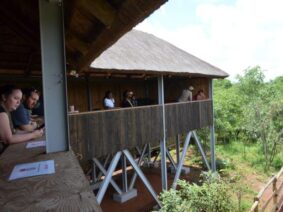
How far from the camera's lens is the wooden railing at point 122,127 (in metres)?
6.91

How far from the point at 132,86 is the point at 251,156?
30.4 ft

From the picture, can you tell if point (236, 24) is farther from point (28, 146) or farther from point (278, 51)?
point (28, 146)

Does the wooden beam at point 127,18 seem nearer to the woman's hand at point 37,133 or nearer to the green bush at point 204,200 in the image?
the woman's hand at point 37,133

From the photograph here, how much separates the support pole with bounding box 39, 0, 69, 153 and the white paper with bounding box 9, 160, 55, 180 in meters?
0.38

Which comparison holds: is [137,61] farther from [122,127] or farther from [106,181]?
[106,181]

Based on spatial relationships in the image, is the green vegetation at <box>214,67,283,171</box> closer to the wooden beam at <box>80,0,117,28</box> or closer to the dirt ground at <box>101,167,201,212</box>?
the dirt ground at <box>101,167,201,212</box>

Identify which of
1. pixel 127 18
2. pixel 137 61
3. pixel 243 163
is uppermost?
pixel 137 61

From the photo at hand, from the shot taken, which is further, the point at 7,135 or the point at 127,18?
the point at 7,135

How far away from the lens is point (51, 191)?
1.67 metres

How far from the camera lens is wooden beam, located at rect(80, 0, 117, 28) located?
263 cm

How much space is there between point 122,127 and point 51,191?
20.9ft

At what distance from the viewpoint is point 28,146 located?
3053mm

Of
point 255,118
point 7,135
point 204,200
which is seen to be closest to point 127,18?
point 7,135

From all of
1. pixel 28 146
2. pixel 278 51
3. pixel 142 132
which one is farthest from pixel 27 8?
pixel 278 51
